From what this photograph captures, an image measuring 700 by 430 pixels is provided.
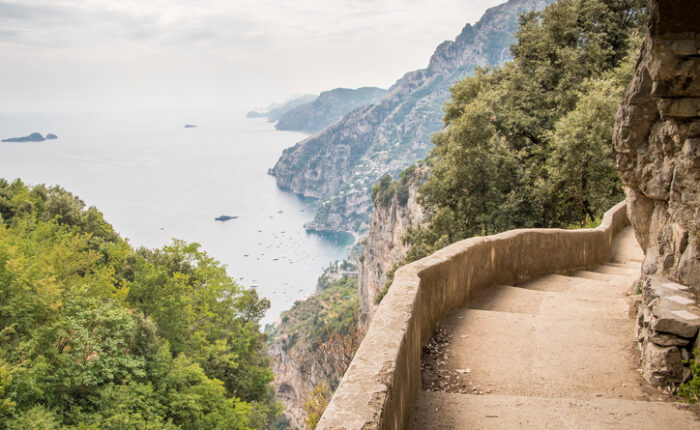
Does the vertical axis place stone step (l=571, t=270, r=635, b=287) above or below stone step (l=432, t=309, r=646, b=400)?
below

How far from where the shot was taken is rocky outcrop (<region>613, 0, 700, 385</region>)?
4215 mm

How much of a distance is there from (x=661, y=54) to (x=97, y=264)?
111 ft

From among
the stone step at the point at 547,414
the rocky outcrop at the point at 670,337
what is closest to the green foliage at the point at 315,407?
the stone step at the point at 547,414

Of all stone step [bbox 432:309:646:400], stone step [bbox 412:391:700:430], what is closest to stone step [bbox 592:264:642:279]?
stone step [bbox 432:309:646:400]

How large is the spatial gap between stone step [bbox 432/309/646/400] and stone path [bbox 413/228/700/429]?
0.03ft

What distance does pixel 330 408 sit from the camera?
250cm

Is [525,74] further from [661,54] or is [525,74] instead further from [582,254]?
[661,54]

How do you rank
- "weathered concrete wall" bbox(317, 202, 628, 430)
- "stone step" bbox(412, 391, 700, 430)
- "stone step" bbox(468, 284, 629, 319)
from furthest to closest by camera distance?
"stone step" bbox(468, 284, 629, 319), "stone step" bbox(412, 391, 700, 430), "weathered concrete wall" bbox(317, 202, 628, 430)

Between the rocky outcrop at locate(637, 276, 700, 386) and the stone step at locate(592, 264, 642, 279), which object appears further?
the stone step at locate(592, 264, 642, 279)

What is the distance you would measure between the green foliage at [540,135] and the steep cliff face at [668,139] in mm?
11345

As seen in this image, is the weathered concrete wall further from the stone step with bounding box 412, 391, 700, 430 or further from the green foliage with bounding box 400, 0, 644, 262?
the green foliage with bounding box 400, 0, 644, 262

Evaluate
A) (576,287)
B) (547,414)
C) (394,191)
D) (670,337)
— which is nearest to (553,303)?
(576,287)

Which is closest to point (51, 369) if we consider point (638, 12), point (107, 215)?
point (638, 12)

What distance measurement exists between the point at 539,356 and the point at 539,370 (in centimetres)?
36
